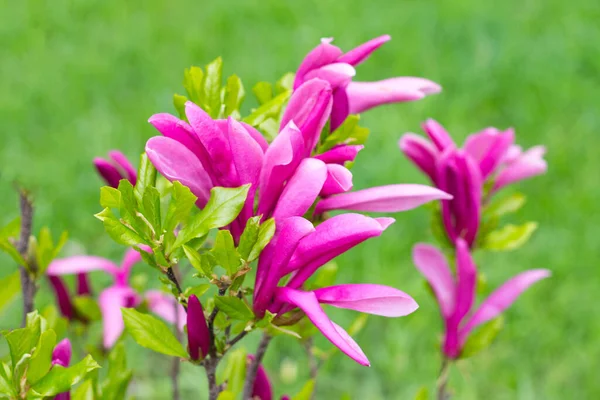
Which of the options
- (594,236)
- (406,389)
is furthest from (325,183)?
(594,236)

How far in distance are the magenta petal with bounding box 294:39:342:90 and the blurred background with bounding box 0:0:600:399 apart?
1.33m

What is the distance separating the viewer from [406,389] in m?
2.48

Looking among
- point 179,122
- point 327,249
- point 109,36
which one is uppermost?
point 179,122

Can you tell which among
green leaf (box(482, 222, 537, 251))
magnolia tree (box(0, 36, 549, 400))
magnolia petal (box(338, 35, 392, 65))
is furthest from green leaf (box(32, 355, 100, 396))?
green leaf (box(482, 222, 537, 251))

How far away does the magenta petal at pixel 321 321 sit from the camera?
735 millimetres

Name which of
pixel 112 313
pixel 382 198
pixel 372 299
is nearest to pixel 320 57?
pixel 382 198

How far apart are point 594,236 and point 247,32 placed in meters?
2.22

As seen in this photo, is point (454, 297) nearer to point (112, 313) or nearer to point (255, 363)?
point (255, 363)

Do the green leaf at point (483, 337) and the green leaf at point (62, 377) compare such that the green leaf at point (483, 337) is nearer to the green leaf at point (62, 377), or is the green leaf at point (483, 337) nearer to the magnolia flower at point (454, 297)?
the magnolia flower at point (454, 297)

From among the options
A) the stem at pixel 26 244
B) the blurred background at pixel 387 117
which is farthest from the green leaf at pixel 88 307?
the blurred background at pixel 387 117

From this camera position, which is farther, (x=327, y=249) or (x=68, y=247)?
(x=68, y=247)

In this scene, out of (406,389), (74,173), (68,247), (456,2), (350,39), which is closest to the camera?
(406,389)

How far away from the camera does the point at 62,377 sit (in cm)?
82

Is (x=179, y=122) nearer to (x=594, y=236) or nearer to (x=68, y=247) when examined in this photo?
(x=68, y=247)
